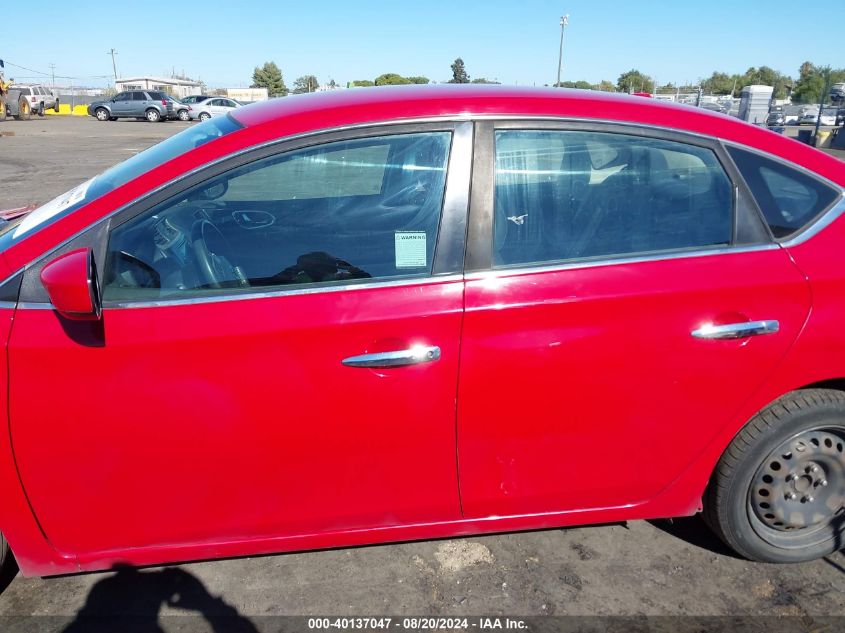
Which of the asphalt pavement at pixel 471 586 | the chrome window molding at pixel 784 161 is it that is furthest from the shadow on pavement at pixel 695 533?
the chrome window molding at pixel 784 161

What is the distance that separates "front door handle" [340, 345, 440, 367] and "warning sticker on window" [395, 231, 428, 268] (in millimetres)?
278

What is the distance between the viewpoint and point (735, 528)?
2.45 m

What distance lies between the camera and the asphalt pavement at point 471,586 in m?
2.31

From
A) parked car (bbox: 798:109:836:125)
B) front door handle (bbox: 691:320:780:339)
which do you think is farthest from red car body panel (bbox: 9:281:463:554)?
parked car (bbox: 798:109:836:125)

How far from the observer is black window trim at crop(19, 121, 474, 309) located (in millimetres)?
1976

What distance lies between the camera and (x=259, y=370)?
77.8 inches

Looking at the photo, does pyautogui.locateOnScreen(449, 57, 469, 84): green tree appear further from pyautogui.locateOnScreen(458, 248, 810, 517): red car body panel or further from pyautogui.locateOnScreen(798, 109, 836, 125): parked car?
pyautogui.locateOnScreen(798, 109, 836, 125): parked car

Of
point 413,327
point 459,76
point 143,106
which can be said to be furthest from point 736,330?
point 143,106

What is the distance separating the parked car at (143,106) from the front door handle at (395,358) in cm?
3851

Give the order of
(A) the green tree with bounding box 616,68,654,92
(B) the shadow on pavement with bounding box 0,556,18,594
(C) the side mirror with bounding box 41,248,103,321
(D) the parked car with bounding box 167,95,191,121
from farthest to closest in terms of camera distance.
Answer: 1. (A) the green tree with bounding box 616,68,654,92
2. (D) the parked car with bounding box 167,95,191,121
3. (B) the shadow on pavement with bounding box 0,556,18,594
4. (C) the side mirror with bounding box 41,248,103,321

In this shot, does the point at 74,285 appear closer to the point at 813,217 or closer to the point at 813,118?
the point at 813,217

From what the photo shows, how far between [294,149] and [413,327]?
70cm

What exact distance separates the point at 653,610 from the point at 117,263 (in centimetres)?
220

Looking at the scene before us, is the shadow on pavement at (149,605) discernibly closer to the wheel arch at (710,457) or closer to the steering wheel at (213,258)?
the steering wheel at (213,258)
